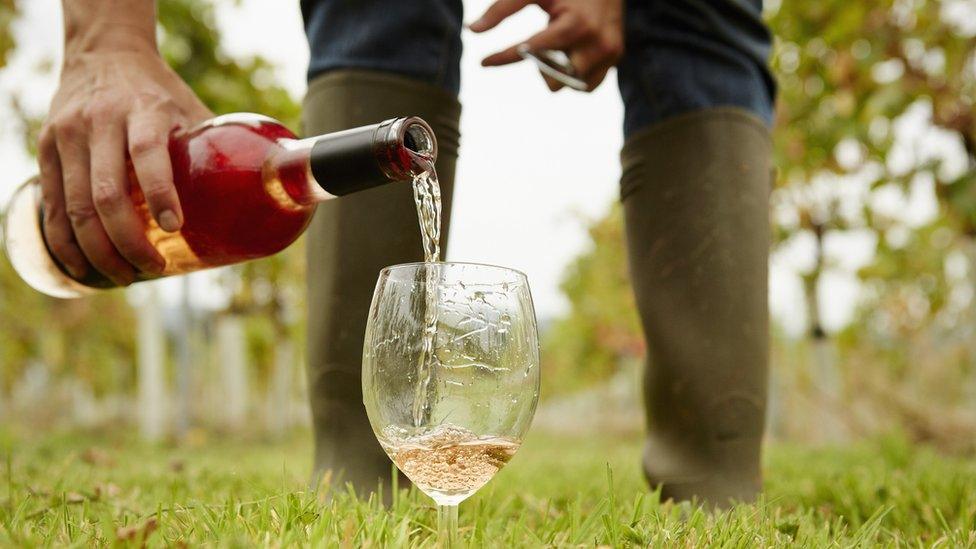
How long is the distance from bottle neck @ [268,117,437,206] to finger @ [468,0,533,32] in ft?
2.27

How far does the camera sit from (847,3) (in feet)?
15.1

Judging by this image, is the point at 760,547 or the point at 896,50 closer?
the point at 760,547

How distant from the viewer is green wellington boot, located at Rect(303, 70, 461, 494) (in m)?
1.75

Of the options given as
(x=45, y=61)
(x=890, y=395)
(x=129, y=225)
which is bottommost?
(x=890, y=395)

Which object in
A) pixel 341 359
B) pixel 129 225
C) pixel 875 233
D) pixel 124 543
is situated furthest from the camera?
pixel 875 233

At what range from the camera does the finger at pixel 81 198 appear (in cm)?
148

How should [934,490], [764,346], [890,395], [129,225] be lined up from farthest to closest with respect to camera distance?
[890,395]
[934,490]
[764,346]
[129,225]

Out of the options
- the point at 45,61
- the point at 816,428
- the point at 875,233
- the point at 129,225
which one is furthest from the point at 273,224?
the point at 816,428

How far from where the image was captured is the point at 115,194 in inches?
55.6

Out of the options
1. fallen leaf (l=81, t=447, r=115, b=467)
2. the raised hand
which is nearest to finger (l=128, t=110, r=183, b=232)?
the raised hand

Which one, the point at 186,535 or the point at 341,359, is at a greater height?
the point at 341,359

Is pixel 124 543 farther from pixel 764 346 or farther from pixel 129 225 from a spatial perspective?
pixel 764 346

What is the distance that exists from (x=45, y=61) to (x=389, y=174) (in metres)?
7.51

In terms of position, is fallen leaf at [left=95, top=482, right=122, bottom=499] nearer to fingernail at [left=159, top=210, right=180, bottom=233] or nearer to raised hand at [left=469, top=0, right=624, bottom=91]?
fingernail at [left=159, top=210, right=180, bottom=233]
